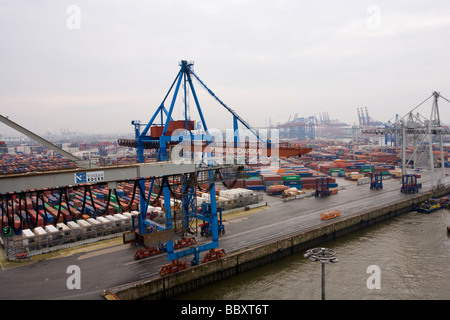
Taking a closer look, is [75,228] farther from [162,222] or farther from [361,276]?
[361,276]

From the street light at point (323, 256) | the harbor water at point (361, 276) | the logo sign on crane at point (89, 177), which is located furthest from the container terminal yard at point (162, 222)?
the street light at point (323, 256)

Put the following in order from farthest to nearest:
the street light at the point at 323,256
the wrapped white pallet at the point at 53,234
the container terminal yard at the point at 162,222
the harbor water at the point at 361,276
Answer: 1. the wrapped white pallet at the point at 53,234
2. the harbor water at the point at 361,276
3. the container terminal yard at the point at 162,222
4. the street light at the point at 323,256

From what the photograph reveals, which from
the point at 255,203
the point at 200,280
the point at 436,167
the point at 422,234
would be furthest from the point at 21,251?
the point at 436,167

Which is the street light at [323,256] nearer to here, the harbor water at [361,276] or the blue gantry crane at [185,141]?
the harbor water at [361,276]

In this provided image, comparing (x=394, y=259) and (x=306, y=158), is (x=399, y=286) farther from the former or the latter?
(x=306, y=158)

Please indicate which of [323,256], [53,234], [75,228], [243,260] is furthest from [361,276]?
[53,234]

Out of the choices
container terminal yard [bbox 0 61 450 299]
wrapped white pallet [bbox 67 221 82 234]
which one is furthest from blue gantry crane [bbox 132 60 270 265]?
wrapped white pallet [bbox 67 221 82 234]

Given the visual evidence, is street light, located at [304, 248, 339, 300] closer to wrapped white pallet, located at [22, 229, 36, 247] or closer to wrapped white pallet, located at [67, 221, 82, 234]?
wrapped white pallet, located at [67, 221, 82, 234]
